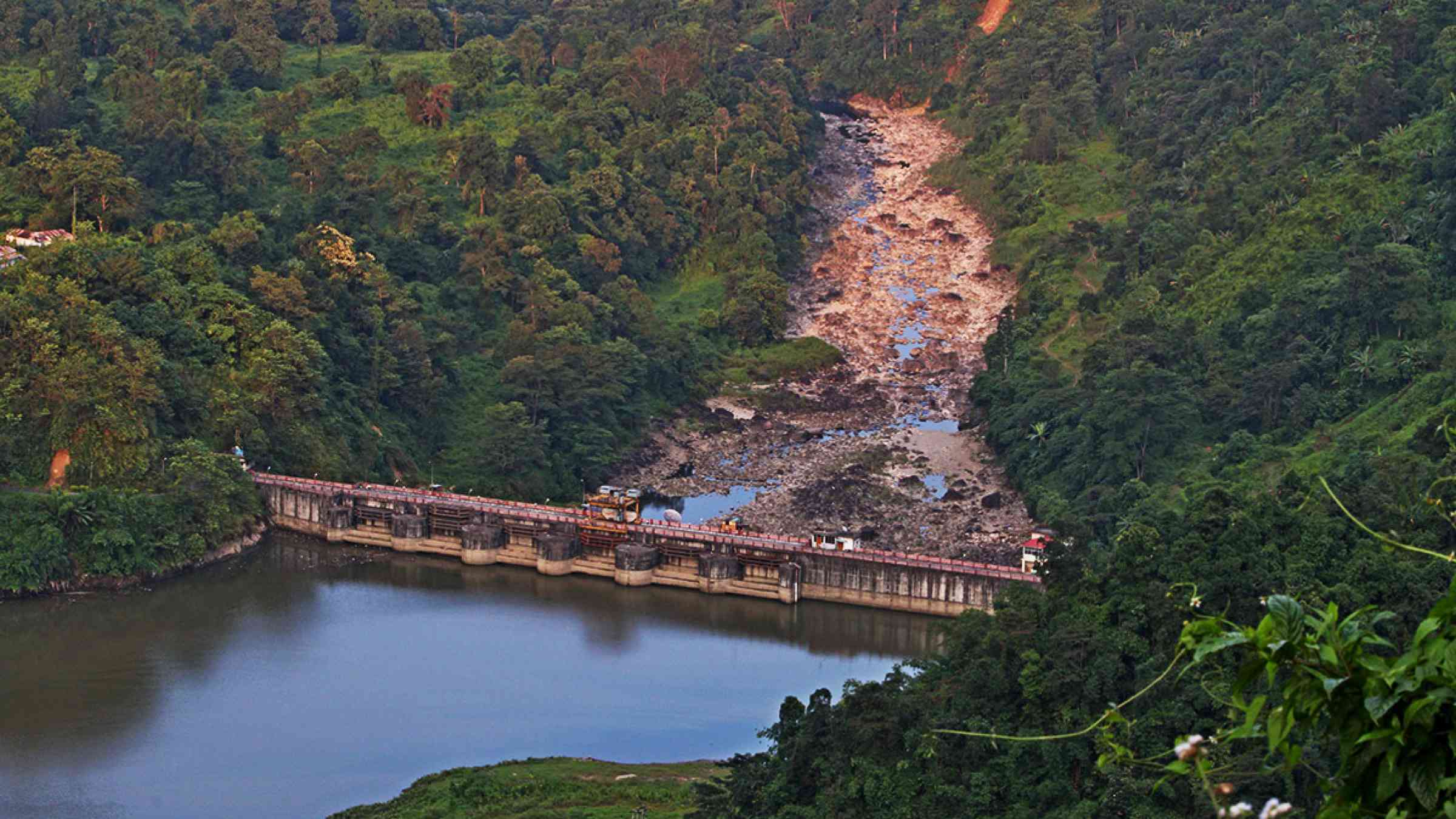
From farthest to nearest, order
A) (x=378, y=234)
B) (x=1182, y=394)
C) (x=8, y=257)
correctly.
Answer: (x=378, y=234) < (x=8, y=257) < (x=1182, y=394)

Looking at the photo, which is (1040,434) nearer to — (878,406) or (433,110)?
(878,406)

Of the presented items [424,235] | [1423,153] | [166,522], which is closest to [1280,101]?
[1423,153]

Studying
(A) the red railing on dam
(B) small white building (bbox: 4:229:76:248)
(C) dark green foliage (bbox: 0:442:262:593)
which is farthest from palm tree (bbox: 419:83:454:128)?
(C) dark green foliage (bbox: 0:442:262:593)

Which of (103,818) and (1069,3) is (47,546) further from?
(1069,3)

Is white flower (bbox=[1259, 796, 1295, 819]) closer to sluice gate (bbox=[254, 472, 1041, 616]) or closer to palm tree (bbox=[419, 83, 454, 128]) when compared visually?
sluice gate (bbox=[254, 472, 1041, 616])

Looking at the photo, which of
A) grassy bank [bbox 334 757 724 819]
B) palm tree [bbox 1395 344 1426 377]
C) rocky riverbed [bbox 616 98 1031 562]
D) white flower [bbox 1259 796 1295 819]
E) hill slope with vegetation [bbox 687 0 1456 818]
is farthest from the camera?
rocky riverbed [bbox 616 98 1031 562]

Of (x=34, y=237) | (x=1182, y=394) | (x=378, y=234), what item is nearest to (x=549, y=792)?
Answer: (x=1182, y=394)
